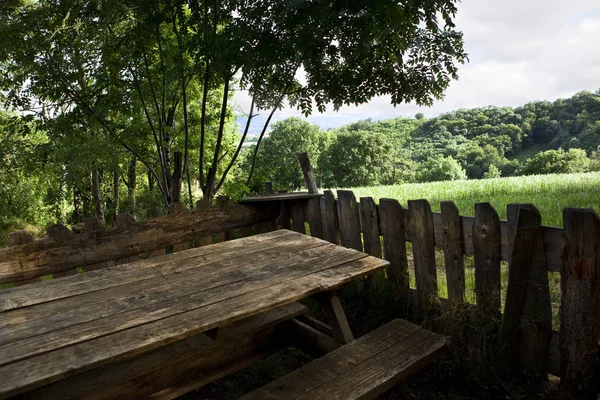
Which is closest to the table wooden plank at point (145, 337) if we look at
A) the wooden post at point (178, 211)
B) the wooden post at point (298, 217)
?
the wooden post at point (178, 211)

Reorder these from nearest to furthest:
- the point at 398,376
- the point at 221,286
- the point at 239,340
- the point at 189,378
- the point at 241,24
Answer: the point at 398,376, the point at 221,286, the point at 189,378, the point at 239,340, the point at 241,24

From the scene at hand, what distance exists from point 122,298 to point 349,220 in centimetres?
250

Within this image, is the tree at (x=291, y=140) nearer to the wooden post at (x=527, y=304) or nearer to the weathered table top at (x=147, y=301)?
the weathered table top at (x=147, y=301)

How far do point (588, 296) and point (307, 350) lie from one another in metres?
1.86

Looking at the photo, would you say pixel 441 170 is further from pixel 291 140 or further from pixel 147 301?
pixel 147 301

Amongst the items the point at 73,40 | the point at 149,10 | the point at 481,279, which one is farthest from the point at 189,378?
the point at 73,40

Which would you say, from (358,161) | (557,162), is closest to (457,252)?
(358,161)

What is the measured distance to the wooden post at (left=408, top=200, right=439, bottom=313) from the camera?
326 centimetres

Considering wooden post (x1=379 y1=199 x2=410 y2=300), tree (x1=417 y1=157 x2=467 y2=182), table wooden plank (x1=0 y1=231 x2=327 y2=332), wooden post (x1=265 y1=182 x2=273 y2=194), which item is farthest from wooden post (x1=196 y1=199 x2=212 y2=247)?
tree (x1=417 y1=157 x2=467 y2=182)

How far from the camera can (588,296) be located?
7.56 ft

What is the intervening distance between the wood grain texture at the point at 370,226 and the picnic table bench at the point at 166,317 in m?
0.89

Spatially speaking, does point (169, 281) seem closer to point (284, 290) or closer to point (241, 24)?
point (284, 290)

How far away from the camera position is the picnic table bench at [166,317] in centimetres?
156

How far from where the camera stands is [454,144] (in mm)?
71062
